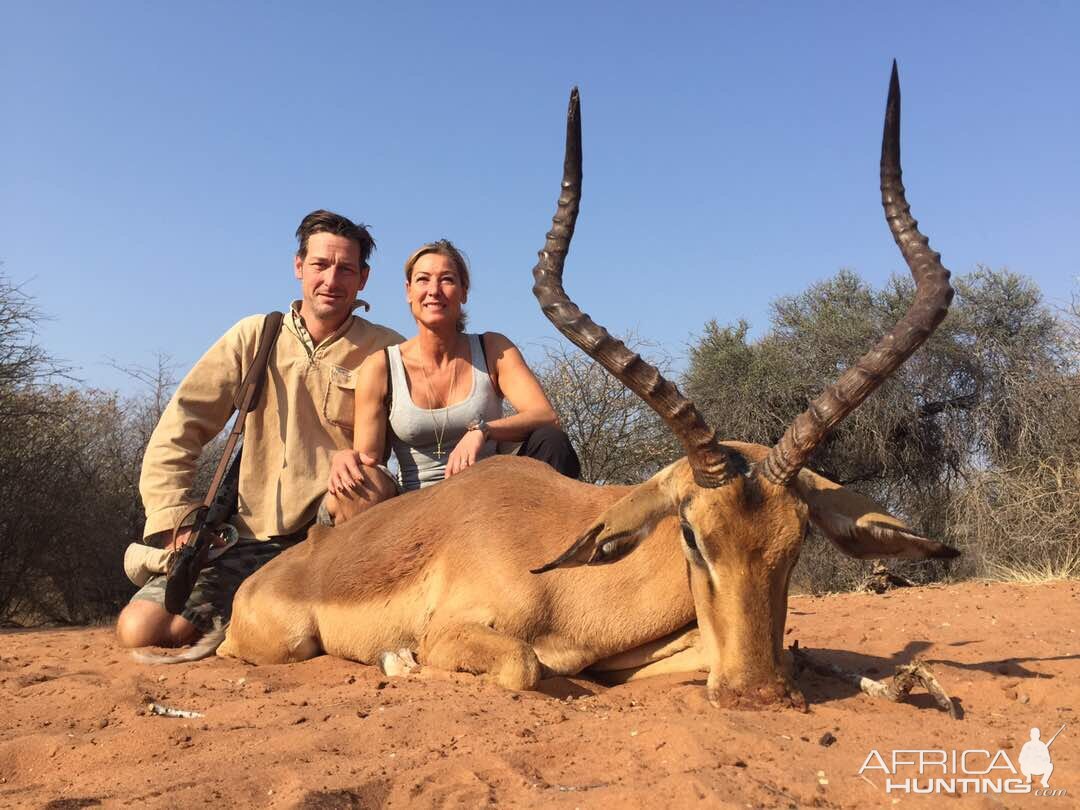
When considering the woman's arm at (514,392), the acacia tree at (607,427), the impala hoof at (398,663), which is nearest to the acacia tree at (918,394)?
the acacia tree at (607,427)

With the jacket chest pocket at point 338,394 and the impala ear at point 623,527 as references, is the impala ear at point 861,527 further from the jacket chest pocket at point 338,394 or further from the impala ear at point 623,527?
the jacket chest pocket at point 338,394

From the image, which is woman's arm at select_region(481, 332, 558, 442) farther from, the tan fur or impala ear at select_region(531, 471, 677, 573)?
impala ear at select_region(531, 471, 677, 573)

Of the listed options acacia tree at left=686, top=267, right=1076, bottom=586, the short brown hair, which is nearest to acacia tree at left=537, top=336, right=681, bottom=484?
acacia tree at left=686, top=267, right=1076, bottom=586

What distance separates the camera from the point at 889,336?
195 inches

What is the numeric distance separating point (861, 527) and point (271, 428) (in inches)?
196

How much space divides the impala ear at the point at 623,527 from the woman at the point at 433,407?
2.13 m

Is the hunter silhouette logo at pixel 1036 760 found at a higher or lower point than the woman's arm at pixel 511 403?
lower

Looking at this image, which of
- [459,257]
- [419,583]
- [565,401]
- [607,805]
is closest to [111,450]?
[565,401]

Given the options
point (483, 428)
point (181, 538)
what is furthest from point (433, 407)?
point (181, 538)

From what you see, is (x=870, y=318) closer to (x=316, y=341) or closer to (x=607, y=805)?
(x=316, y=341)

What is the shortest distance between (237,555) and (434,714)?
13.9ft

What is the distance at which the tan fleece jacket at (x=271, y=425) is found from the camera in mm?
7969

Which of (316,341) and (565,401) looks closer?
(316,341)

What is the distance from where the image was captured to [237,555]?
802 cm
